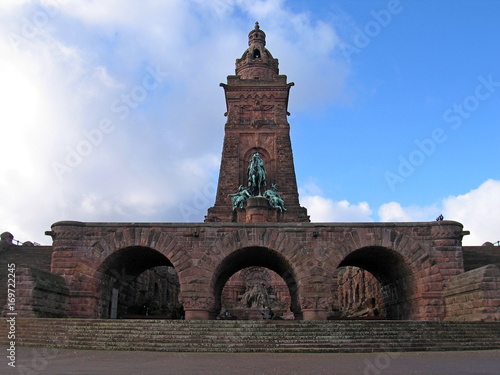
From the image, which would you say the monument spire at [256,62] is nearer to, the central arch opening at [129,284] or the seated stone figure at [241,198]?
the seated stone figure at [241,198]

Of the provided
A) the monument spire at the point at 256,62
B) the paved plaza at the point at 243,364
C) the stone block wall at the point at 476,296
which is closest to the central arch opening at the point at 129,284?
the paved plaza at the point at 243,364

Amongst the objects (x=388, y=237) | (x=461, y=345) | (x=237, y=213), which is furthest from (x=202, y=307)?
(x=237, y=213)

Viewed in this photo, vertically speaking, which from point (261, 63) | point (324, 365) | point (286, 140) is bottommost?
point (324, 365)

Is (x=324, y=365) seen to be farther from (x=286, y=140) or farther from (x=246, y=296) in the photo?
(x=286, y=140)

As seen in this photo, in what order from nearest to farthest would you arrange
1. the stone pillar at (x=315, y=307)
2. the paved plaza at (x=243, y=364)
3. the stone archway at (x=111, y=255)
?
the paved plaza at (x=243, y=364)
the stone pillar at (x=315, y=307)
the stone archway at (x=111, y=255)

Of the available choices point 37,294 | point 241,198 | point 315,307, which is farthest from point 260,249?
point 241,198

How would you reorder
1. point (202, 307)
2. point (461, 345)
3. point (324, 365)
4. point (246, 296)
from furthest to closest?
point (246, 296) < point (202, 307) < point (461, 345) < point (324, 365)

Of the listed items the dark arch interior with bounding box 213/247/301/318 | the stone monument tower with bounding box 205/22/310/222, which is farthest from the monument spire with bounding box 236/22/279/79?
the dark arch interior with bounding box 213/247/301/318

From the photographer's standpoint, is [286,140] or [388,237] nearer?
[388,237]

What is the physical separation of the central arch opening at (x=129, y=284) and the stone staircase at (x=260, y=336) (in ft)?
18.1

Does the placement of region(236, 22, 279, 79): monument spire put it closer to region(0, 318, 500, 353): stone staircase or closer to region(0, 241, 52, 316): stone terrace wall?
region(0, 241, 52, 316): stone terrace wall

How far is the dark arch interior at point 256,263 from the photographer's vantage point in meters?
19.7

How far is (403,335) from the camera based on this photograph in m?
12.9

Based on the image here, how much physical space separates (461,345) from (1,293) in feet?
56.7
